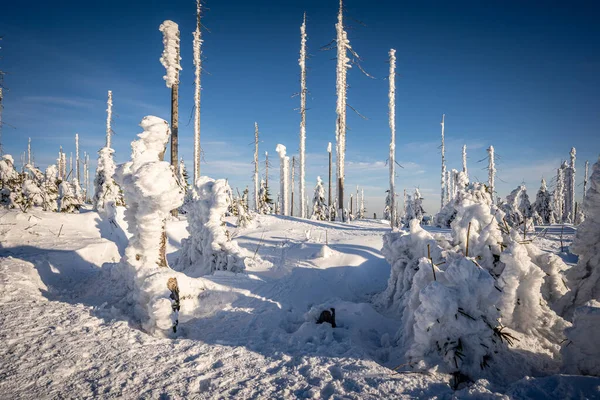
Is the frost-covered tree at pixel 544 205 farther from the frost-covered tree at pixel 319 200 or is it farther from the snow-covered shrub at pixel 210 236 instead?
the snow-covered shrub at pixel 210 236

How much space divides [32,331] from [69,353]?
99 centimetres

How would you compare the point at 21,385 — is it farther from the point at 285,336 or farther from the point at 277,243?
the point at 277,243

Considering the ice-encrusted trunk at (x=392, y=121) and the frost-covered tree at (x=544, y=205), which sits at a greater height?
the ice-encrusted trunk at (x=392, y=121)

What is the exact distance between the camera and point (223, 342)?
13.7 feet

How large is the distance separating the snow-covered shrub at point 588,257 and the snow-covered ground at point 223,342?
9.75 feet

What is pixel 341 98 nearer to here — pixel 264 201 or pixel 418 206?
pixel 418 206

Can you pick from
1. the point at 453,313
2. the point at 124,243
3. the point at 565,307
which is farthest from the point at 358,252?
the point at 124,243

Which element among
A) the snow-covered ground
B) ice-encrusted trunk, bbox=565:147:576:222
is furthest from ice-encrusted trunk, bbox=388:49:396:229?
ice-encrusted trunk, bbox=565:147:576:222

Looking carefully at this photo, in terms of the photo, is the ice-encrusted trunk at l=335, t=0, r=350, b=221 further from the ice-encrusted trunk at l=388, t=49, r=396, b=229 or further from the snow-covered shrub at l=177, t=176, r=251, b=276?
the snow-covered shrub at l=177, t=176, r=251, b=276

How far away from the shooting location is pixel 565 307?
478 cm

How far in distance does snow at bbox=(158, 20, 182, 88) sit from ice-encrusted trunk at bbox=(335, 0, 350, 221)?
9.53 meters

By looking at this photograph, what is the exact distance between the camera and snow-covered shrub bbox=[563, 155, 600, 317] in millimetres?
4652

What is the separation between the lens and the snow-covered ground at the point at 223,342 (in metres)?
2.86

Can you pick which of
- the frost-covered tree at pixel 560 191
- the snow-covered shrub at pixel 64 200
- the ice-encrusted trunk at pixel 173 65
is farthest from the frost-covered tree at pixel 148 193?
the frost-covered tree at pixel 560 191
